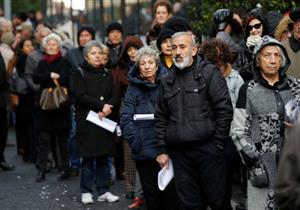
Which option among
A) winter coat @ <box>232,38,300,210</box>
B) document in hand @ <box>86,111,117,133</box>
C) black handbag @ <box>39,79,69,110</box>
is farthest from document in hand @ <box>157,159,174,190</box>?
black handbag @ <box>39,79,69,110</box>

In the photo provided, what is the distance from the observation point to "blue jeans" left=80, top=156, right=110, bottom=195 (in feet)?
29.5

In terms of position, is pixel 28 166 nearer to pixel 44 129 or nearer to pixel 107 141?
pixel 44 129

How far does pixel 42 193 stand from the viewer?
31.9 ft

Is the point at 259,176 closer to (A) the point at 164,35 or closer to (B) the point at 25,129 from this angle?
(A) the point at 164,35

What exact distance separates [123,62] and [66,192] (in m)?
1.75

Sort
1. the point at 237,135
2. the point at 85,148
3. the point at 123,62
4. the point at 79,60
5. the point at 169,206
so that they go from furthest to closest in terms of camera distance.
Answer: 1. the point at 79,60
2. the point at 123,62
3. the point at 85,148
4. the point at 169,206
5. the point at 237,135

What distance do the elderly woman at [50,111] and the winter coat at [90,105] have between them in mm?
1541

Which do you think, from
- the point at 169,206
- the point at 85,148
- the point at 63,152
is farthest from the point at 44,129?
the point at 169,206

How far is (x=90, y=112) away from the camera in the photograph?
884 centimetres

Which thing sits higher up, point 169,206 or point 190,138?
point 190,138

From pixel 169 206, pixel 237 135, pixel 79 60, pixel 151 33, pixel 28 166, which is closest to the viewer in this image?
pixel 237 135

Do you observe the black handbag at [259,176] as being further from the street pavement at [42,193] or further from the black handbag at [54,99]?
the black handbag at [54,99]

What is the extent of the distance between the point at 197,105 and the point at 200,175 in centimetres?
59

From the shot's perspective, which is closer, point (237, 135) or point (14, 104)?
point (237, 135)
